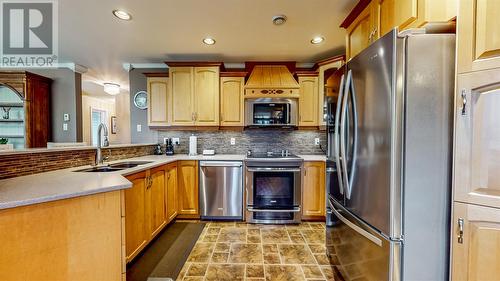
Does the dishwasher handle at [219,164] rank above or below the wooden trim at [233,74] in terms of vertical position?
below

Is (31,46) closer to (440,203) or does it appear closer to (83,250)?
(83,250)

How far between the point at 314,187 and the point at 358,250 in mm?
1567

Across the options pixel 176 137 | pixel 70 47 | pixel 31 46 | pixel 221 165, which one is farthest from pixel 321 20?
pixel 31 46

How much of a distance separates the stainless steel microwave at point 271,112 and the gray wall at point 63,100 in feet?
10.3

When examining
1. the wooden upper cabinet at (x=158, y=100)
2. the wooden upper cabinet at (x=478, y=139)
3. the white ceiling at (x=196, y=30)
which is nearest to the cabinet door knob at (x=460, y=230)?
the wooden upper cabinet at (x=478, y=139)

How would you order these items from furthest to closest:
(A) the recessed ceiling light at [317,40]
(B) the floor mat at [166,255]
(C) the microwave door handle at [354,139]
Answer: (A) the recessed ceiling light at [317,40] < (B) the floor mat at [166,255] < (C) the microwave door handle at [354,139]

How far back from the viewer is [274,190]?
2959 mm

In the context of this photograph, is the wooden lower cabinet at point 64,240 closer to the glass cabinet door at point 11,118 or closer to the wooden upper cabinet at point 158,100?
the wooden upper cabinet at point 158,100

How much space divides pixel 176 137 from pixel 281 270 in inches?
102

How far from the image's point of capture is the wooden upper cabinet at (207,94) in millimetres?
3258

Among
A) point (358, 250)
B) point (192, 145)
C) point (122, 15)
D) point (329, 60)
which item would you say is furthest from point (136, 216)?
point (329, 60)

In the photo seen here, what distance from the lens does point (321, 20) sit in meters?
2.23

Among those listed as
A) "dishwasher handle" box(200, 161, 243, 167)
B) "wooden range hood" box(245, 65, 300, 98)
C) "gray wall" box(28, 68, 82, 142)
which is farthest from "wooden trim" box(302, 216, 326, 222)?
"gray wall" box(28, 68, 82, 142)

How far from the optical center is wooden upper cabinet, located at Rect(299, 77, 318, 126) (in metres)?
3.27
